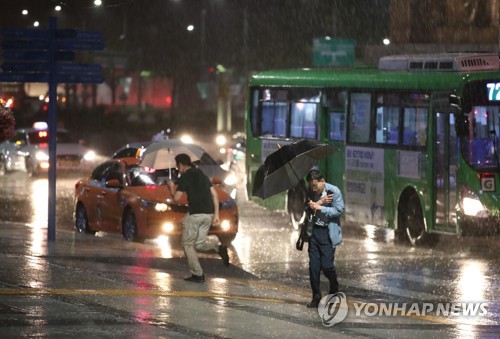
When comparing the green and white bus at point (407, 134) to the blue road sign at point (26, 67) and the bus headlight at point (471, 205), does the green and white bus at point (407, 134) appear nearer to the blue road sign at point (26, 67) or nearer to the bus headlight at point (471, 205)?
the bus headlight at point (471, 205)

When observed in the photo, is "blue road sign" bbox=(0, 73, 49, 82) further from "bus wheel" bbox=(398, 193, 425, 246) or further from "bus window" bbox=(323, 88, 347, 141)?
"bus window" bbox=(323, 88, 347, 141)

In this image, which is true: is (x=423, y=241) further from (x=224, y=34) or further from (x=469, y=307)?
(x=224, y=34)

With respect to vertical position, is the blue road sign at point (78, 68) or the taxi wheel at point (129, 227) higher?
the blue road sign at point (78, 68)

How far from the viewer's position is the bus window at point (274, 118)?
2530 centimetres

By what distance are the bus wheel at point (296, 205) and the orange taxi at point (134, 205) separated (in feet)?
12.4

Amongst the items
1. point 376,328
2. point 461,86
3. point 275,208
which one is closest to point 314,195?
point 376,328

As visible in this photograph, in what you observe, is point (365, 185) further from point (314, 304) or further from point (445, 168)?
point (314, 304)

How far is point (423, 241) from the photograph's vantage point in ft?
69.4

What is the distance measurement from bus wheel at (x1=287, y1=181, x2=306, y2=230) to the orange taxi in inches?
149

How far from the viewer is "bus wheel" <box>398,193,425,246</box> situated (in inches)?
828

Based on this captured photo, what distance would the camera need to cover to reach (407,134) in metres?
21.3

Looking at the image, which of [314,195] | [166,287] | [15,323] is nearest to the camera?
[15,323]

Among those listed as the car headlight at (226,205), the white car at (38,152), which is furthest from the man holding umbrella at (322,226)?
the white car at (38,152)

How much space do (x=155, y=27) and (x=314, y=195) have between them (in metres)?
72.7
